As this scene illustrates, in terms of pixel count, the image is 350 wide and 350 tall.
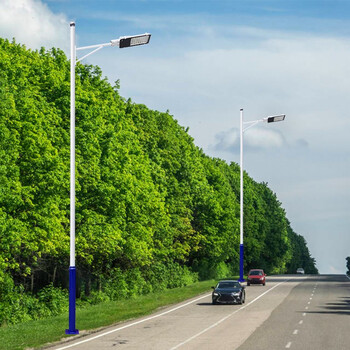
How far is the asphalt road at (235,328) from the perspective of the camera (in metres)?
25.5

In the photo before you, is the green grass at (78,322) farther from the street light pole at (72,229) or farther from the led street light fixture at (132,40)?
the led street light fixture at (132,40)

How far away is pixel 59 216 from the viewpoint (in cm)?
4628

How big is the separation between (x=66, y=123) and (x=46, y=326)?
20.8m

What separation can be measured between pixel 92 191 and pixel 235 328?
75.6 feet

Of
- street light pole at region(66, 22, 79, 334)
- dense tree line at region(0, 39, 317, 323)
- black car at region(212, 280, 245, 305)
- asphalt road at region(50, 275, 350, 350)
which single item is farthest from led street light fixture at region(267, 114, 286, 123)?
street light pole at region(66, 22, 79, 334)

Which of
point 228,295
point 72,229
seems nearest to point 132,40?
point 72,229

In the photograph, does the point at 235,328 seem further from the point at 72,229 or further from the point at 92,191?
the point at 92,191

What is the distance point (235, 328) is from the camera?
103 feet

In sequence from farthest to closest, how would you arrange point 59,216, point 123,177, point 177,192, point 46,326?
point 177,192 → point 123,177 → point 59,216 → point 46,326

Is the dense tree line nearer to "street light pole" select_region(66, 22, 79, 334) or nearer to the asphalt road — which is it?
the asphalt road

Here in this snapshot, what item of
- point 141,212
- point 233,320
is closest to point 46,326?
point 233,320

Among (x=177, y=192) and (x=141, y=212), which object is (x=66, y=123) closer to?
(x=141, y=212)

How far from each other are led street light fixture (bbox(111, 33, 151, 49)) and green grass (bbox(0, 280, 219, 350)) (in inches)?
415

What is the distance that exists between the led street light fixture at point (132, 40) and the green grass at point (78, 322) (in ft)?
34.6
